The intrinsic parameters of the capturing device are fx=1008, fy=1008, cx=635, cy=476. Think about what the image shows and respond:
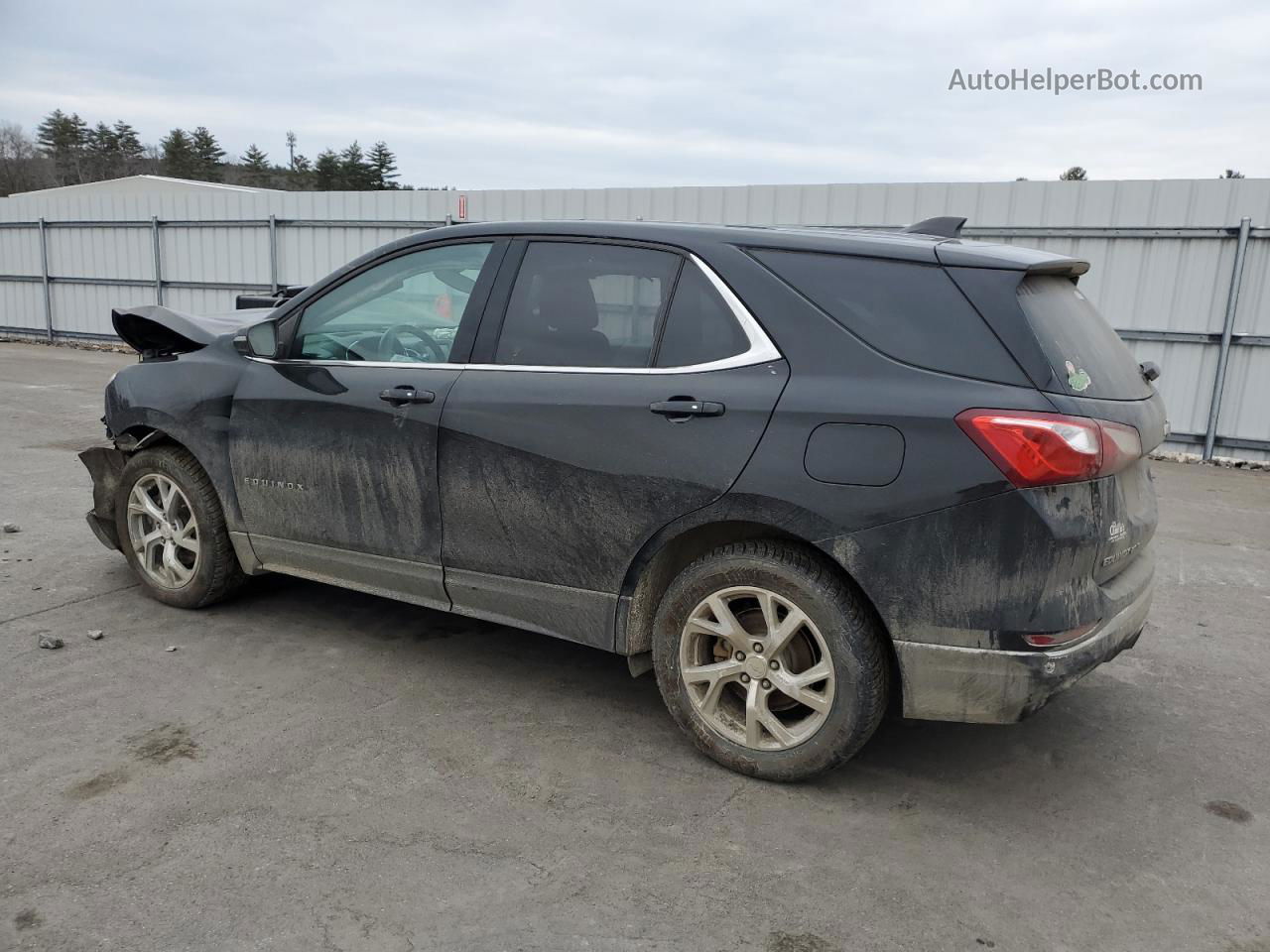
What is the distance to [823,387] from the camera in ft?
10.1

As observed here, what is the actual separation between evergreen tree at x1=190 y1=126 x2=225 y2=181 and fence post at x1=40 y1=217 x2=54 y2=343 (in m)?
60.6

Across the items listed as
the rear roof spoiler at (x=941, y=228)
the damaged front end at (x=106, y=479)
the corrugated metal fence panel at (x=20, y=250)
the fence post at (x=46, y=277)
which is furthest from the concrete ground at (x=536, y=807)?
the corrugated metal fence panel at (x=20, y=250)

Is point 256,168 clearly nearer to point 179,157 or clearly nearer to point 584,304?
point 179,157

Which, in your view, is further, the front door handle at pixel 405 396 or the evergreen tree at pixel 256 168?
the evergreen tree at pixel 256 168

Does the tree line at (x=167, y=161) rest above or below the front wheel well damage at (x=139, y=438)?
above

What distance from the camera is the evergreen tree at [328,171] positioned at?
74.0 metres

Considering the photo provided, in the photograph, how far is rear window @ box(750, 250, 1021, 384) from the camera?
295 centimetres

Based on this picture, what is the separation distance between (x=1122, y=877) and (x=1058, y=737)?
92 cm

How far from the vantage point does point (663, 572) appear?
3.50 metres

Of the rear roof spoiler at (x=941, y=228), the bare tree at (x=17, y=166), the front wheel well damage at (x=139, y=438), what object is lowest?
the front wheel well damage at (x=139, y=438)

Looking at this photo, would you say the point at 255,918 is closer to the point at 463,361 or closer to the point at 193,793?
the point at 193,793

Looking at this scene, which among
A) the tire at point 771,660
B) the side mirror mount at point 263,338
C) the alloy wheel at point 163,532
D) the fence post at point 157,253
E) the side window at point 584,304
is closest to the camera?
the tire at point 771,660

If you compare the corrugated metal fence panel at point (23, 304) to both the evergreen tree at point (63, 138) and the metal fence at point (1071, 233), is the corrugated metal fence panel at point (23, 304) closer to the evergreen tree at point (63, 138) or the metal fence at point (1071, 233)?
the metal fence at point (1071, 233)

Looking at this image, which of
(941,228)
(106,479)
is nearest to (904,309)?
(941,228)
